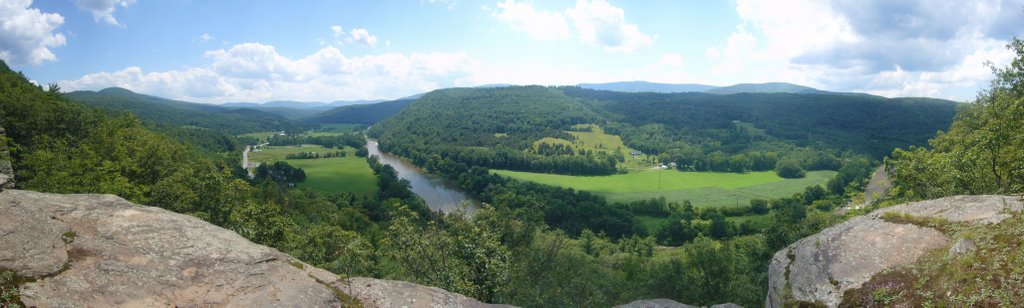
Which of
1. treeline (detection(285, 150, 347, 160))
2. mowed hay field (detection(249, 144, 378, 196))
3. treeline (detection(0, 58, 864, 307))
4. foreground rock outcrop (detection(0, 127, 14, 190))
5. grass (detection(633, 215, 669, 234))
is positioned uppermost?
foreground rock outcrop (detection(0, 127, 14, 190))

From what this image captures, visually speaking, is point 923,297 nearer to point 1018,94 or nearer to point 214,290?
point 214,290

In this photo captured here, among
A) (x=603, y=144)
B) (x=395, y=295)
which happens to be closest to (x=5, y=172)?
(x=395, y=295)

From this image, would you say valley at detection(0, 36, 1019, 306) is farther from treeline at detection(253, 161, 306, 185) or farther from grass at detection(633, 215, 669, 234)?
treeline at detection(253, 161, 306, 185)

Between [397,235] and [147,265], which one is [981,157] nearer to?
[397,235]

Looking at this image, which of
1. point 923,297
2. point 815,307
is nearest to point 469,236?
point 815,307

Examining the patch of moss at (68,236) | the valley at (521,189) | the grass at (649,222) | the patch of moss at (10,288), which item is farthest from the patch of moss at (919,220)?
the grass at (649,222)

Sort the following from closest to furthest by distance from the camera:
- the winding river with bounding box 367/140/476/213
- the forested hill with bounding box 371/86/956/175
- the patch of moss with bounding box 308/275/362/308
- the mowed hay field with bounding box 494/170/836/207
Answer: the patch of moss with bounding box 308/275/362/308 < the winding river with bounding box 367/140/476/213 < the mowed hay field with bounding box 494/170/836/207 < the forested hill with bounding box 371/86/956/175

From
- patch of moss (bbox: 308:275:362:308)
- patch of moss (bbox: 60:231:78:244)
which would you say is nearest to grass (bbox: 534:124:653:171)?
patch of moss (bbox: 308:275:362:308)
